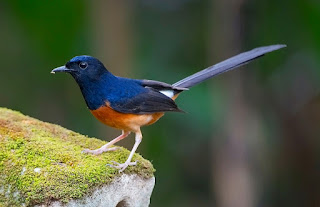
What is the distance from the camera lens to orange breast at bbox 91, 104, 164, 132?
4.41m

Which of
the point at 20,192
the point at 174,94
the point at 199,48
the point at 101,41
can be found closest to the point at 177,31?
the point at 199,48

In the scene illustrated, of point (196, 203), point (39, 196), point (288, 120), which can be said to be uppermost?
point (39, 196)

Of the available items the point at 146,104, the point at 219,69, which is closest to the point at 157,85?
the point at 146,104

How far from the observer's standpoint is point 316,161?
27.6 ft

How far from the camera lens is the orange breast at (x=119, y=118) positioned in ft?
14.5

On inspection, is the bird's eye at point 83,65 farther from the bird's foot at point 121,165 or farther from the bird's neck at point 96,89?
the bird's foot at point 121,165

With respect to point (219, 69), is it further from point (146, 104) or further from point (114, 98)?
point (114, 98)

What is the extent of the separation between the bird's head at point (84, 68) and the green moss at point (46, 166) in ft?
1.66

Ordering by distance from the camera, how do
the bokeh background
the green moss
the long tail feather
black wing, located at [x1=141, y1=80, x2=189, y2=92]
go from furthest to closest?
the bokeh background → the long tail feather → black wing, located at [x1=141, y1=80, x2=189, y2=92] → the green moss

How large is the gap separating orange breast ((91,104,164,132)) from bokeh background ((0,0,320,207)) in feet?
9.05

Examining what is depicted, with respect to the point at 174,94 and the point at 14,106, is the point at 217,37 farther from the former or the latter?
the point at 14,106

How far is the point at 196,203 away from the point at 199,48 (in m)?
2.44

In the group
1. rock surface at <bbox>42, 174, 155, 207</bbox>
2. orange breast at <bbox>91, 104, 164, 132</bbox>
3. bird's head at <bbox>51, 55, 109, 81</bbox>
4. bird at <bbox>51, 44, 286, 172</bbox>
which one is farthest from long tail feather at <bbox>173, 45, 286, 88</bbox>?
rock surface at <bbox>42, 174, 155, 207</bbox>

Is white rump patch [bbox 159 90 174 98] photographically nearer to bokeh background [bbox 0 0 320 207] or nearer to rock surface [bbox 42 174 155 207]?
rock surface [bbox 42 174 155 207]
